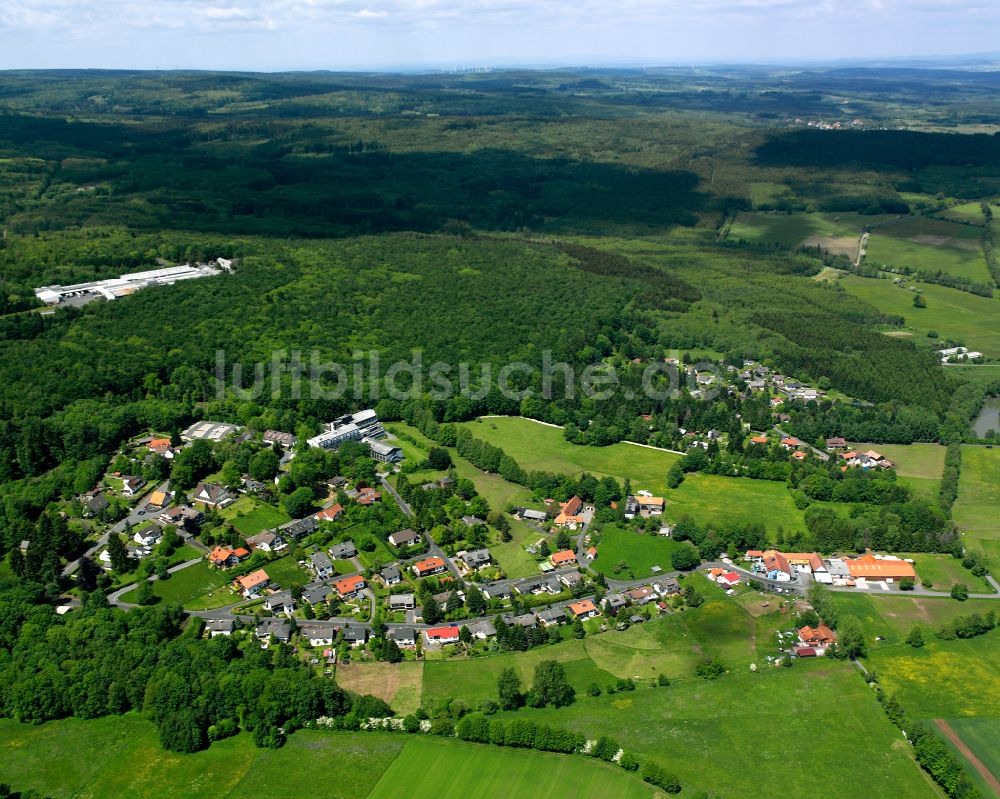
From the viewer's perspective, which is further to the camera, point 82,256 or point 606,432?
point 82,256

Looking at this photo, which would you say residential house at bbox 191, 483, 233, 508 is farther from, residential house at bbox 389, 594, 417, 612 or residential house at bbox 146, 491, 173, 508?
residential house at bbox 389, 594, 417, 612

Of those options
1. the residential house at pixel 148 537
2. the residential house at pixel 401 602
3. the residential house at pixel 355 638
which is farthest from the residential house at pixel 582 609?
the residential house at pixel 148 537

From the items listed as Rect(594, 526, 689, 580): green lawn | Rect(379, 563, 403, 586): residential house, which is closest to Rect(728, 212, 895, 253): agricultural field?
Rect(594, 526, 689, 580): green lawn

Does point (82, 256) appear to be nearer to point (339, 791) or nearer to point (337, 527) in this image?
point (337, 527)

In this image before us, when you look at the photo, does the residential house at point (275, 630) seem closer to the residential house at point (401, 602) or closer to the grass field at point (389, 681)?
the grass field at point (389, 681)

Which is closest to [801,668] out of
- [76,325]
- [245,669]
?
[245,669]

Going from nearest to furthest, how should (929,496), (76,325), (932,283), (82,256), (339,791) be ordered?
1. (339,791)
2. (929,496)
3. (76,325)
4. (82,256)
5. (932,283)
